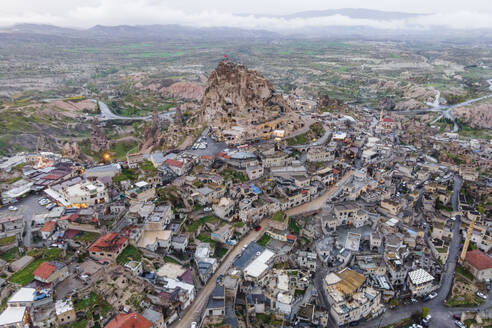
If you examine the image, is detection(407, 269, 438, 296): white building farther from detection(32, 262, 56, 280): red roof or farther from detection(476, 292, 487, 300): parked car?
detection(32, 262, 56, 280): red roof

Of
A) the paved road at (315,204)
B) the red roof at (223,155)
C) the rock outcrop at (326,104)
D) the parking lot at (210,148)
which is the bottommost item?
the paved road at (315,204)

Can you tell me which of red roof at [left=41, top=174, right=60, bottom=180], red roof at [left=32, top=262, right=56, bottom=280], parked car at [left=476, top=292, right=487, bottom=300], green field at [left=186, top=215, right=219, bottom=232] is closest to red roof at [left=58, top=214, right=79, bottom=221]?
red roof at [left=32, top=262, right=56, bottom=280]

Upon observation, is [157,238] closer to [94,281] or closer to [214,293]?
[94,281]

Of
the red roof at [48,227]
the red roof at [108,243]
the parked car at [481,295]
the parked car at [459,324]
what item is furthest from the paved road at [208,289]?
the parked car at [481,295]

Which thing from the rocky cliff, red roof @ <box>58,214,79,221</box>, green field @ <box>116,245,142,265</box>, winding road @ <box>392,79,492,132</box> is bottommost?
winding road @ <box>392,79,492,132</box>

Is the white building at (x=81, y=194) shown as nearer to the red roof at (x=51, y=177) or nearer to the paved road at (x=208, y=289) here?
the red roof at (x=51, y=177)

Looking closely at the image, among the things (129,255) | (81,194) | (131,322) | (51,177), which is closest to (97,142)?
(51,177)
